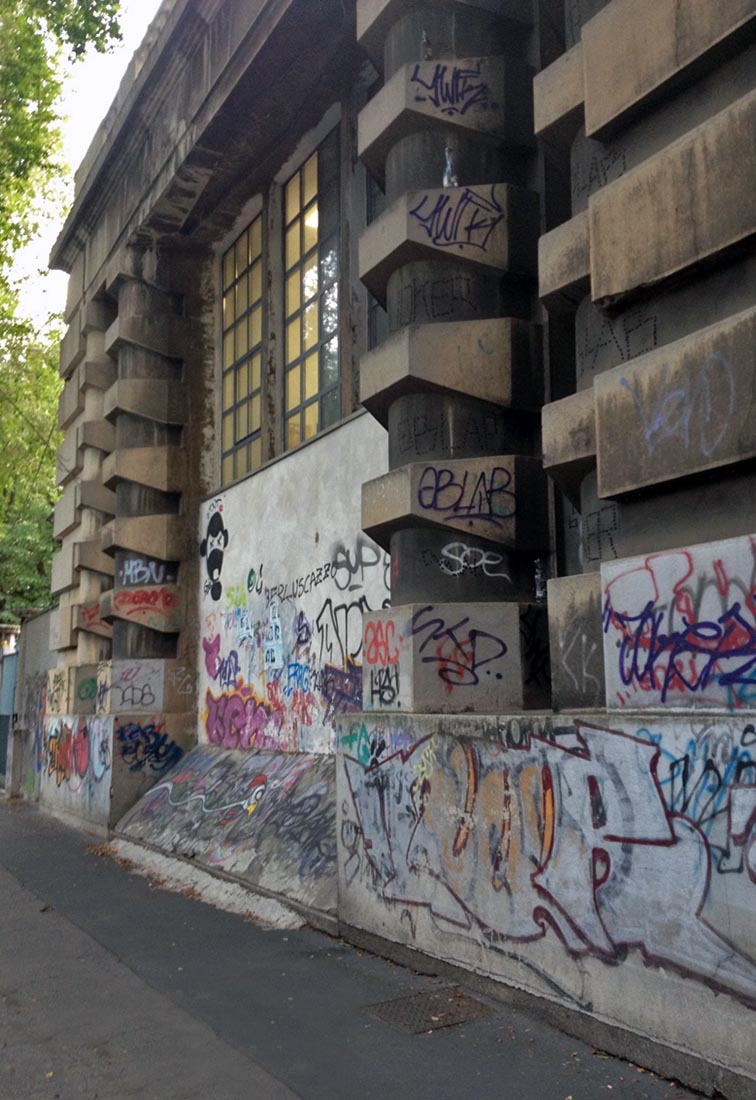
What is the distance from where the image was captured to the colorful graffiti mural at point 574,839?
171 inches

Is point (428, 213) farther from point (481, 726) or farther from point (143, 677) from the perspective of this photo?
point (143, 677)

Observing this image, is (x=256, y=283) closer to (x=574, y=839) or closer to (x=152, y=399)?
(x=152, y=399)

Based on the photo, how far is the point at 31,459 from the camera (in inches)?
945

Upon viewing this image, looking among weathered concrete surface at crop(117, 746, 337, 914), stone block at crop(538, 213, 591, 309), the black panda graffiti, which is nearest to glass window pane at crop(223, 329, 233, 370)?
the black panda graffiti

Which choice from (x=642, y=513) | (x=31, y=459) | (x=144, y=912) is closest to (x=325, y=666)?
(x=144, y=912)

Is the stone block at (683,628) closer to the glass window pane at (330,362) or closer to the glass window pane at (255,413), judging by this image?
the glass window pane at (330,362)

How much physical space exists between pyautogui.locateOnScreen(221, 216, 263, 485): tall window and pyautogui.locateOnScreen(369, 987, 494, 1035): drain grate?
788 centimetres

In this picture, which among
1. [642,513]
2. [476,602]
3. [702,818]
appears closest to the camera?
[702,818]

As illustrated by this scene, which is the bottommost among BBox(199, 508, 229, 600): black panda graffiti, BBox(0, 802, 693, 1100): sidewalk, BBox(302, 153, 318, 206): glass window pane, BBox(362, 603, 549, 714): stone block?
BBox(0, 802, 693, 1100): sidewalk

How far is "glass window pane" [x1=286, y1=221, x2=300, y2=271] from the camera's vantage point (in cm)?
1227

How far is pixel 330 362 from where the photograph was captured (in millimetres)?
11188

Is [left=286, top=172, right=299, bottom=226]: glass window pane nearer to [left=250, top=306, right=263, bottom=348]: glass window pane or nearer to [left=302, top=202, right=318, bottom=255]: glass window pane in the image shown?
[left=302, top=202, right=318, bottom=255]: glass window pane

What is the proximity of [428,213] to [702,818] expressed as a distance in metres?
4.52

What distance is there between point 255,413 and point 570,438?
766 centimetres
